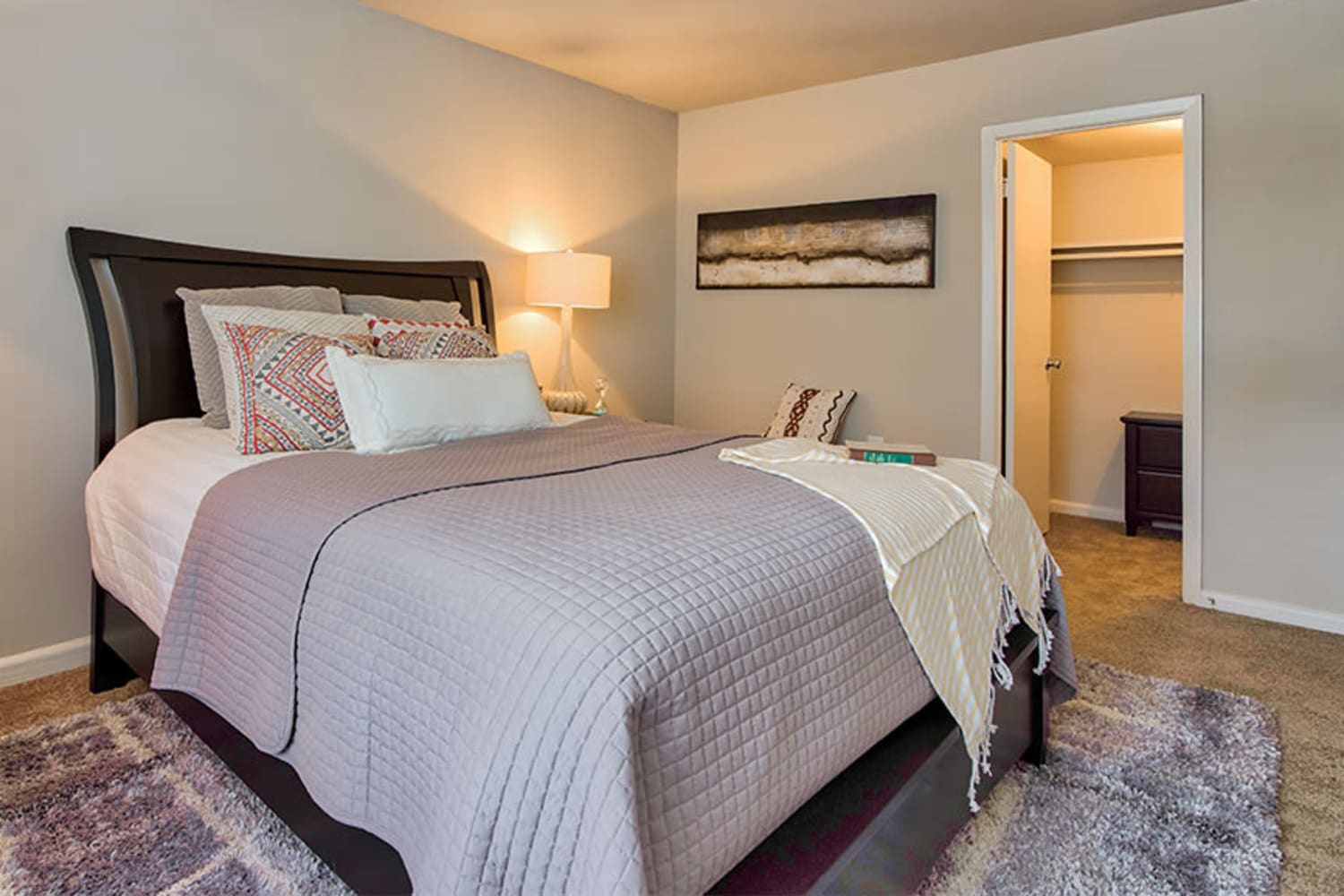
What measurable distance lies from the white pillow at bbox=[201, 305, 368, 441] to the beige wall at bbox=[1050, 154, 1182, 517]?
4.11 m

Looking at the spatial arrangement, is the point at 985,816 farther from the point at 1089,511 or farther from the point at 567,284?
the point at 1089,511

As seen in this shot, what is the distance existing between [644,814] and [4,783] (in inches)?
71.2

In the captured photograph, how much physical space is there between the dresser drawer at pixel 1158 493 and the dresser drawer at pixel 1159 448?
0.15ft

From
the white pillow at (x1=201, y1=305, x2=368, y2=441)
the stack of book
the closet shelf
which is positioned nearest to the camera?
the stack of book

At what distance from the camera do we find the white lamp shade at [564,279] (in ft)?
11.5

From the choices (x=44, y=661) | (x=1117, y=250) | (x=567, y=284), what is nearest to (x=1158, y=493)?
(x=1117, y=250)

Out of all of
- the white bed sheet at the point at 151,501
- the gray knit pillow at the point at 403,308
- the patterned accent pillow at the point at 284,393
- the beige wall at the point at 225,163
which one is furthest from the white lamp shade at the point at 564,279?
the white bed sheet at the point at 151,501

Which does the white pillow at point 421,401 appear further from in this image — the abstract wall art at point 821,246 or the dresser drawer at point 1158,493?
the dresser drawer at point 1158,493

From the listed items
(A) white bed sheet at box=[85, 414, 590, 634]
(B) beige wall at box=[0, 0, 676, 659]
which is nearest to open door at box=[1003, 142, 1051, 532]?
(B) beige wall at box=[0, 0, 676, 659]

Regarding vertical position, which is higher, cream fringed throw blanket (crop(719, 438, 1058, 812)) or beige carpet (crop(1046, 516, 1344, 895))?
cream fringed throw blanket (crop(719, 438, 1058, 812))

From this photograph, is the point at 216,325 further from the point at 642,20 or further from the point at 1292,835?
the point at 1292,835

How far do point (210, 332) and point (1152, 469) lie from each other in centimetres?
437

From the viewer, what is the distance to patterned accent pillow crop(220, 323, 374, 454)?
2.04 m

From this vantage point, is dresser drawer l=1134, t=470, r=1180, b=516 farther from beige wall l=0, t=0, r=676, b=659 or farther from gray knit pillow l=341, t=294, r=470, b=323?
gray knit pillow l=341, t=294, r=470, b=323
